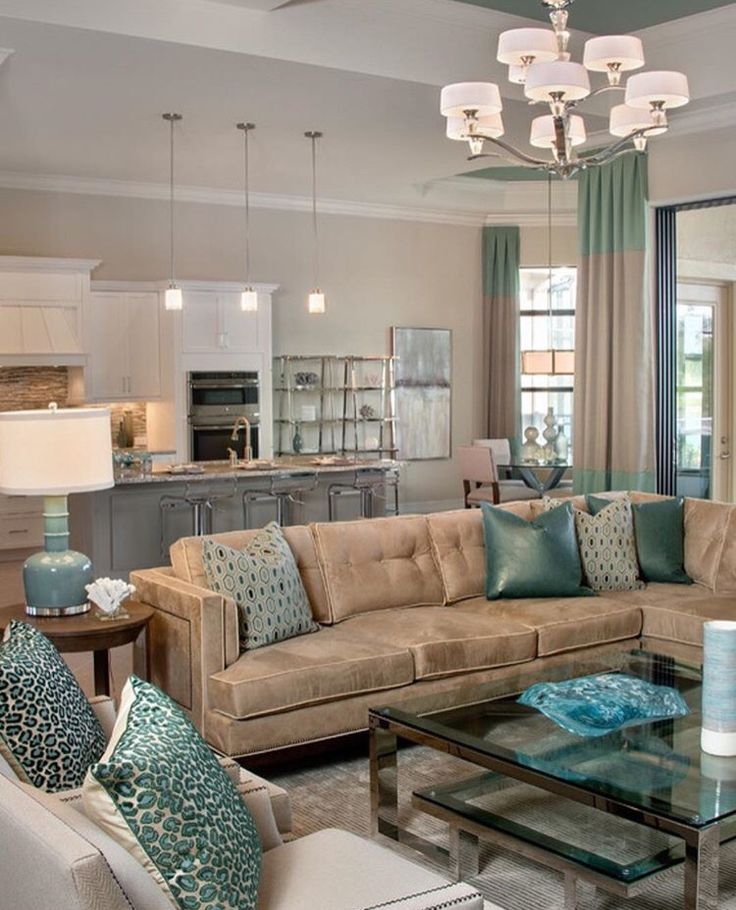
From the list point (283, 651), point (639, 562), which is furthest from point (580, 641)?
point (283, 651)

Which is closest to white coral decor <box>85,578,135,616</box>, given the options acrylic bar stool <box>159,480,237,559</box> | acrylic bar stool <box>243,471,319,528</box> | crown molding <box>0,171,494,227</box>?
acrylic bar stool <box>159,480,237,559</box>

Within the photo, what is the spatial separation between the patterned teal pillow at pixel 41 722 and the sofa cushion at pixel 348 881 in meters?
0.48

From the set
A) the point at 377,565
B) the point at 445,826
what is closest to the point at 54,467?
the point at 377,565

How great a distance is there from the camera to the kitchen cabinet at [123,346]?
9.55m

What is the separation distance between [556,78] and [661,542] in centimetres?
247

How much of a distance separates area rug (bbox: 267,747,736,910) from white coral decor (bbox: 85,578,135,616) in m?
0.87

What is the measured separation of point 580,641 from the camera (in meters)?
4.97

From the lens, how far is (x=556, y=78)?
426cm

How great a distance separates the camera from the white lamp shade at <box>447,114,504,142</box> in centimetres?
476

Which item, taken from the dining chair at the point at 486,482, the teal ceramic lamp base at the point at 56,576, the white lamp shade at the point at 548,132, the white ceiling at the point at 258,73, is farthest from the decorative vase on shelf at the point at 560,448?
the teal ceramic lamp base at the point at 56,576

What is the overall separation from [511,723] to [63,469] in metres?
1.76

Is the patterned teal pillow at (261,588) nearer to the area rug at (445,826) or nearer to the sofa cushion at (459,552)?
the area rug at (445,826)

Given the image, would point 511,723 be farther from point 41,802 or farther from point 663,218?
point 663,218

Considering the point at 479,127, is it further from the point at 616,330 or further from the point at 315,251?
the point at 315,251
